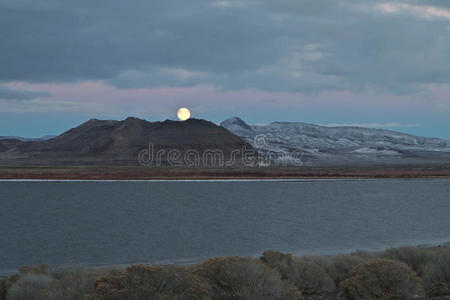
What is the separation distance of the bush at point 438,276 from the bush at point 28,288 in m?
8.16

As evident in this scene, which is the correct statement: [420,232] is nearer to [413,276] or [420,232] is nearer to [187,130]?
[413,276]

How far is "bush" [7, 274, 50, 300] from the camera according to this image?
9688 mm

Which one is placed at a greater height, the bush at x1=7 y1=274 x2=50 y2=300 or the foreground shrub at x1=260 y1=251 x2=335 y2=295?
the bush at x1=7 y1=274 x2=50 y2=300

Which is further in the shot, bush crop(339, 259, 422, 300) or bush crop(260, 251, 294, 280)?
bush crop(260, 251, 294, 280)

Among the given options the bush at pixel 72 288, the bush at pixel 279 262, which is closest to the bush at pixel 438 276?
the bush at pixel 279 262

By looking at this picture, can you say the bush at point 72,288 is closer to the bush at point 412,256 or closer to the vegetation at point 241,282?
the vegetation at point 241,282

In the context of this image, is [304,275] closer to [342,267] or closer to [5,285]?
[342,267]

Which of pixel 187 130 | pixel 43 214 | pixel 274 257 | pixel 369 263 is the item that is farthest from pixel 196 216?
pixel 187 130

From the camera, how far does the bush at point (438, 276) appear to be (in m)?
11.2

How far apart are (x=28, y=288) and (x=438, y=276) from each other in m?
9.02

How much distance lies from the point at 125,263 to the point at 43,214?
21024 mm

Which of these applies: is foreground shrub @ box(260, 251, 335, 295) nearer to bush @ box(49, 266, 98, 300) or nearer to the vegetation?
the vegetation

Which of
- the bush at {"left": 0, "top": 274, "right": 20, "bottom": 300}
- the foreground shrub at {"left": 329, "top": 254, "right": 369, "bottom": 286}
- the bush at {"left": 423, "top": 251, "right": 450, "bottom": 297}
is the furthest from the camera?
the foreground shrub at {"left": 329, "top": 254, "right": 369, "bottom": 286}

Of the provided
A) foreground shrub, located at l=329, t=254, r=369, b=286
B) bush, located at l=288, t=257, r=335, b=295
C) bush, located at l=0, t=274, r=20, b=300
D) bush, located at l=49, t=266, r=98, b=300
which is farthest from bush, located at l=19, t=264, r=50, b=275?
foreground shrub, located at l=329, t=254, r=369, b=286
